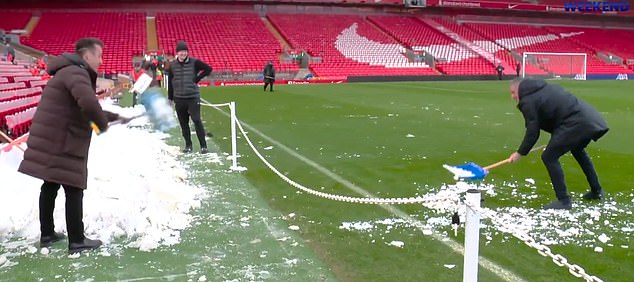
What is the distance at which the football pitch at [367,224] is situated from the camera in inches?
159

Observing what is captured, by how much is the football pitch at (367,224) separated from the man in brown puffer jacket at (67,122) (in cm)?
65

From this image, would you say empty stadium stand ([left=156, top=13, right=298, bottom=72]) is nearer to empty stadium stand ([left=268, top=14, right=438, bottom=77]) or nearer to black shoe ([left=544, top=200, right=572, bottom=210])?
empty stadium stand ([left=268, top=14, right=438, bottom=77])

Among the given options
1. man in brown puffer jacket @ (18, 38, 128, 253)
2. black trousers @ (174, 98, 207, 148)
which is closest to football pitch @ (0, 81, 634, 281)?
black trousers @ (174, 98, 207, 148)

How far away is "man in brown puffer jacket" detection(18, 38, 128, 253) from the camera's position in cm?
412

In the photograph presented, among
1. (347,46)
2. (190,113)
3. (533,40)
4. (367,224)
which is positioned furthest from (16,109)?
(533,40)

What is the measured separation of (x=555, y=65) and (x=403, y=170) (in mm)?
41412

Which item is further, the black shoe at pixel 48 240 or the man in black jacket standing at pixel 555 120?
the man in black jacket standing at pixel 555 120

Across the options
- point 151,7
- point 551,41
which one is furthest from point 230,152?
point 551,41

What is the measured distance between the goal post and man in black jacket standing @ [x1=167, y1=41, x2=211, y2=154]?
124 feet

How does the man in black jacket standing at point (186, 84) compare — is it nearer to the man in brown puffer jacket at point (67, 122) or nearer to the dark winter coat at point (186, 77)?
the dark winter coat at point (186, 77)

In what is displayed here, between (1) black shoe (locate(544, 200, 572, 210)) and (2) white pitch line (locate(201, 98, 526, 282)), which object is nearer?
(2) white pitch line (locate(201, 98, 526, 282))

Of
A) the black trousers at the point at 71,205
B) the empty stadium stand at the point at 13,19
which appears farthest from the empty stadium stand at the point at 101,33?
the black trousers at the point at 71,205

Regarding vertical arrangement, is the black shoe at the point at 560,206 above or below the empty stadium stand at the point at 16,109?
below

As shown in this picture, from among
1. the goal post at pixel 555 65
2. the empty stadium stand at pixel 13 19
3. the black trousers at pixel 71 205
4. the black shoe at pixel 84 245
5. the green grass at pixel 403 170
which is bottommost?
the goal post at pixel 555 65
